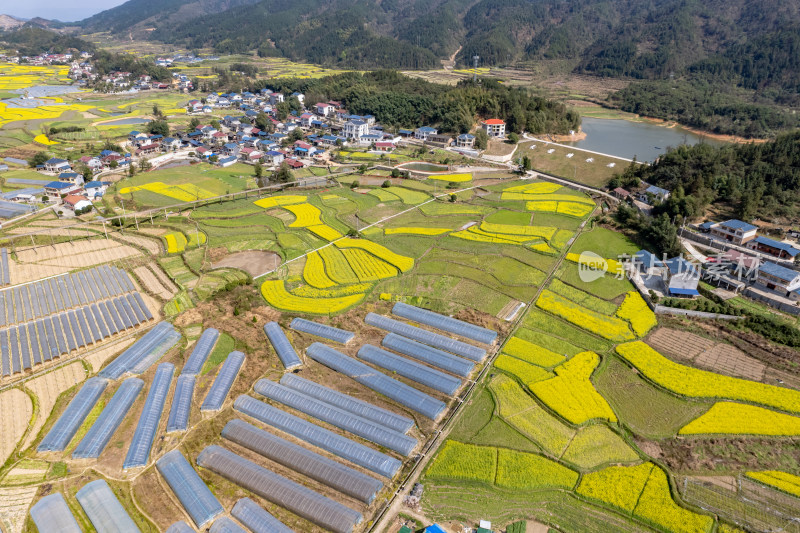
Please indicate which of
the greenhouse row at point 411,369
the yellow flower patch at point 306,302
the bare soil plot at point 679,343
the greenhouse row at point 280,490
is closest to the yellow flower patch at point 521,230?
the bare soil plot at point 679,343

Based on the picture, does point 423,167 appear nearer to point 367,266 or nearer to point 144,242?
point 367,266

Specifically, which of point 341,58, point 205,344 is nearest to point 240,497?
point 205,344

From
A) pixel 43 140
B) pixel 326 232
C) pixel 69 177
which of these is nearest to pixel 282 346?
pixel 326 232

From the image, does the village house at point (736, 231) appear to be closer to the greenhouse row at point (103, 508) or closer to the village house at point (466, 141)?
the village house at point (466, 141)

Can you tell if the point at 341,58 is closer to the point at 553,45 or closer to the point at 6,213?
the point at 553,45

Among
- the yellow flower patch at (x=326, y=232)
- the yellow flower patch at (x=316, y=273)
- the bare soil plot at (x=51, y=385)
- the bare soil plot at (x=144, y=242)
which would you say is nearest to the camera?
the bare soil plot at (x=51, y=385)

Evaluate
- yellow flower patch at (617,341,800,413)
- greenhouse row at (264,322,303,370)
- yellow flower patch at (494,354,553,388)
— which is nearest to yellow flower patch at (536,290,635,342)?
yellow flower patch at (617,341,800,413)
